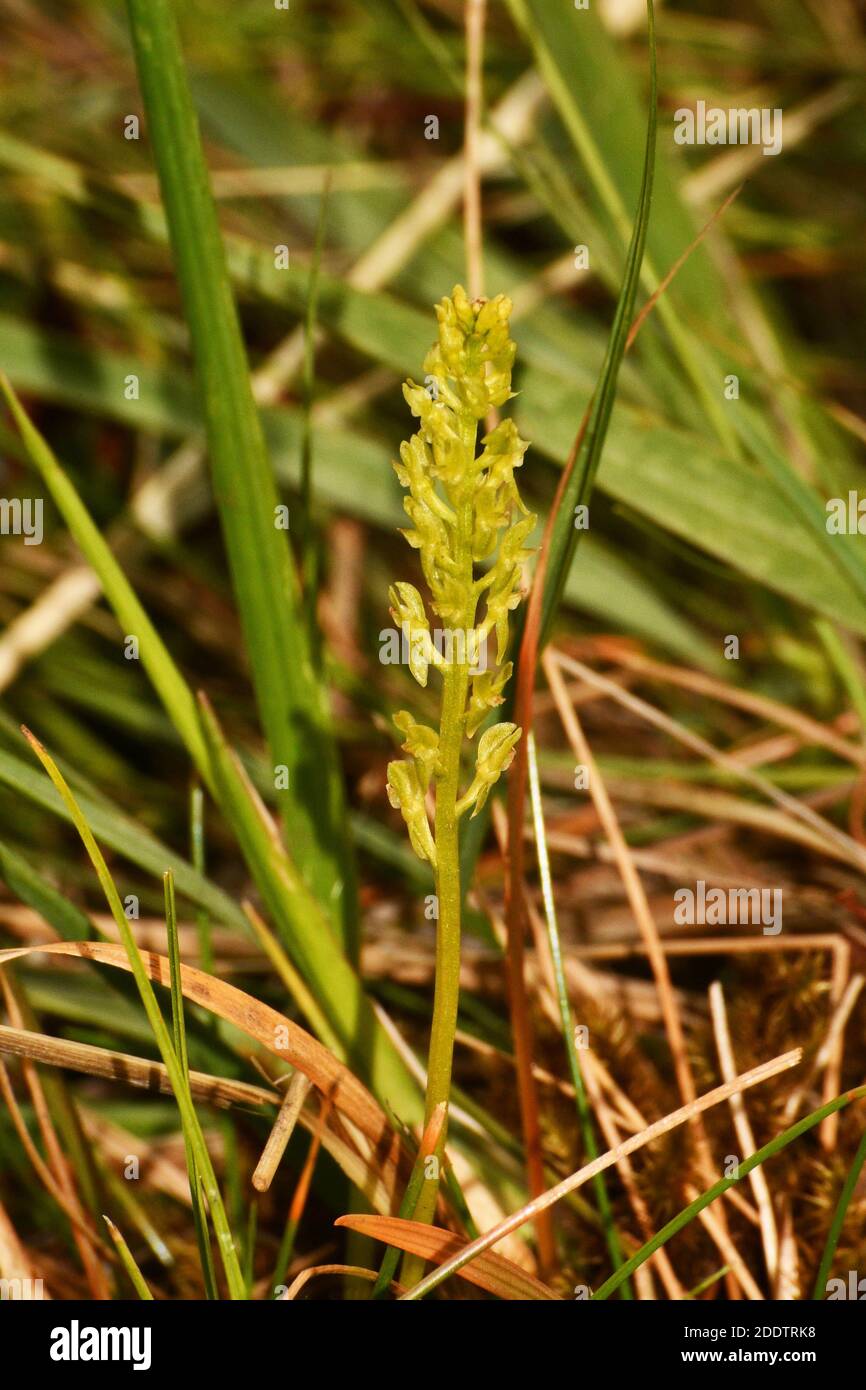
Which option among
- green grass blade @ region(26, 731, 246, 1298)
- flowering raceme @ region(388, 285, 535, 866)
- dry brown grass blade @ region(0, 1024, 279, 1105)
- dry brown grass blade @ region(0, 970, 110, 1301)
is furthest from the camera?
dry brown grass blade @ region(0, 970, 110, 1301)

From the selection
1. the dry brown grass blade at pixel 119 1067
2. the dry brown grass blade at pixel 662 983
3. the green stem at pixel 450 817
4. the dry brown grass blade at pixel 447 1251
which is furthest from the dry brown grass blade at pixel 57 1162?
the dry brown grass blade at pixel 662 983

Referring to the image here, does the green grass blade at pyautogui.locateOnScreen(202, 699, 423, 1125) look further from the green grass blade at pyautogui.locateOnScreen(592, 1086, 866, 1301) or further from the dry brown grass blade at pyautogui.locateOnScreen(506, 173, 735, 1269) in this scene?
the green grass blade at pyautogui.locateOnScreen(592, 1086, 866, 1301)

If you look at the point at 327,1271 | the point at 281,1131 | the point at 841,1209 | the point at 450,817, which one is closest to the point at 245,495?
the point at 450,817

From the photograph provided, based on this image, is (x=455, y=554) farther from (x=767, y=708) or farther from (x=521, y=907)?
(x=767, y=708)

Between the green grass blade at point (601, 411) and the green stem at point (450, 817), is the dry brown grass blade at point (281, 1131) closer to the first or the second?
the green stem at point (450, 817)

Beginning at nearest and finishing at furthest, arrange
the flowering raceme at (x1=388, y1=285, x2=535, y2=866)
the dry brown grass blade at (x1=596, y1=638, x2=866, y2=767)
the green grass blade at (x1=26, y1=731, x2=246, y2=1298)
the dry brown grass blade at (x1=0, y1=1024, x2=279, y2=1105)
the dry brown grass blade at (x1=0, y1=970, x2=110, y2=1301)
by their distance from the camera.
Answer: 1. the flowering raceme at (x1=388, y1=285, x2=535, y2=866)
2. the green grass blade at (x1=26, y1=731, x2=246, y2=1298)
3. the dry brown grass blade at (x1=0, y1=1024, x2=279, y2=1105)
4. the dry brown grass blade at (x1=0, y1=970, x2=110, y2=1301)
5. the dry brown grass blade at (x1=596, y1=638, x2=866, y2=767)

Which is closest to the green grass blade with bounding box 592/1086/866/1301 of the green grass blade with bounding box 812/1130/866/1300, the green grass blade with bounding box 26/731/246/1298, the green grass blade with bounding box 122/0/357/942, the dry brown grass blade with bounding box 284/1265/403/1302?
the green grass blade with bounding box 812/1130/866/1300
